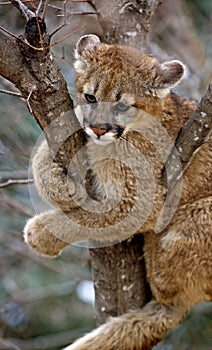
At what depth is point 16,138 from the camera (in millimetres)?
7887

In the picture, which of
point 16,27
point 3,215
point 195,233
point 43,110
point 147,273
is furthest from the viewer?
point 3,215

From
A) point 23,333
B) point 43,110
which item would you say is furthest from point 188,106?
point 23,333

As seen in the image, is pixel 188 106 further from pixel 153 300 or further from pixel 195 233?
pixel 153 300

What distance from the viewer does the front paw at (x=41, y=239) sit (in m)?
6.00

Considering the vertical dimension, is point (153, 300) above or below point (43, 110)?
below

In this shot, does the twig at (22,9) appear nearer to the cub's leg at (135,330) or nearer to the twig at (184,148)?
the twig at (184,148)

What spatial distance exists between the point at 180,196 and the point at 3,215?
396 cm

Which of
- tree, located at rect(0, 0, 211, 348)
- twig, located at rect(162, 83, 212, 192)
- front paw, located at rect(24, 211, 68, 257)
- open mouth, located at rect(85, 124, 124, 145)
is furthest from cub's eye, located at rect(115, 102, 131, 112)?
front paw, located at rect(24, 211, 68, 257)

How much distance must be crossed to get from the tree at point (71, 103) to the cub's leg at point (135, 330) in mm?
190

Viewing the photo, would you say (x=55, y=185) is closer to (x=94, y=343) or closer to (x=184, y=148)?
(x=184, y=148)

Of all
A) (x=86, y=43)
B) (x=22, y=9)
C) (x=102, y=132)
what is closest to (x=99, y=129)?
(x=102, y=132)

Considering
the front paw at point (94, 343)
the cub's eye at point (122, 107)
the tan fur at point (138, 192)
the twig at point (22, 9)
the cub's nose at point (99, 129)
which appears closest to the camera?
the twig at point (22, 9)

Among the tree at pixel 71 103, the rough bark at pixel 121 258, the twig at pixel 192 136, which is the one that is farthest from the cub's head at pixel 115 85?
the rough bark at pixel 121 258

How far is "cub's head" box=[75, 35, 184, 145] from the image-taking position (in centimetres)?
519
